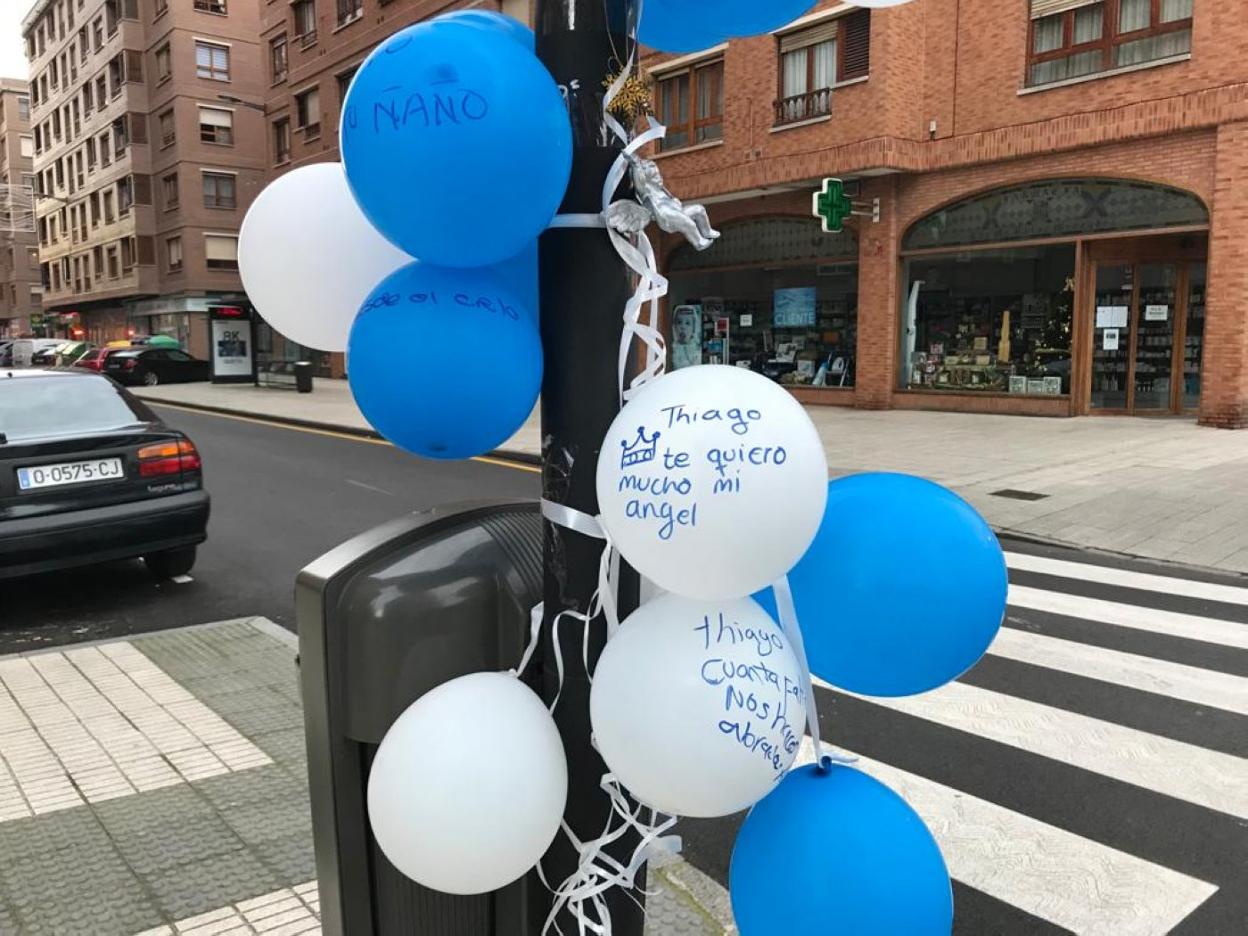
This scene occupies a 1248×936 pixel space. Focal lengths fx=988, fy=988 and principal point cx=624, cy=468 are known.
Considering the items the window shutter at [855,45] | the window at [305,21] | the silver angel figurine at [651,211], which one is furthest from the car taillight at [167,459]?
the window at [305,21]

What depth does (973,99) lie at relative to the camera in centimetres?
1656

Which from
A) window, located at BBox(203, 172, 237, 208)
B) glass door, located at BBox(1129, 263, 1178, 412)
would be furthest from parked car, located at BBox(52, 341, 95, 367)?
glass door, located at BBox(1129, 263, 1178, 412)

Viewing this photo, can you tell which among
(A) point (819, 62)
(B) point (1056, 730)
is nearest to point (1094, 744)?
(B) point (1056, 730)

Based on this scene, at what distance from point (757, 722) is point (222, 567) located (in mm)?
6488

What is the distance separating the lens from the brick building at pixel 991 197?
555 inches

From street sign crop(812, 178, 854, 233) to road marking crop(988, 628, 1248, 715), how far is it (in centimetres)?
1223

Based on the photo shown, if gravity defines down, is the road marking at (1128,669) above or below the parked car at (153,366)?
below

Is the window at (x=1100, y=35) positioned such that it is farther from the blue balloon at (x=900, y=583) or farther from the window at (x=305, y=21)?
the window at (x=305, y=21)

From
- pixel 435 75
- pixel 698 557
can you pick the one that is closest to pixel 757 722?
pixel 698 557

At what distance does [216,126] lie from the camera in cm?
4341

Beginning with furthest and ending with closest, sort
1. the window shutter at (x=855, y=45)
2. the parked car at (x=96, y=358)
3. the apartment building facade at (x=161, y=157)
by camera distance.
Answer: the apartment building facade at (x=161, y=157) < the parked car at (x=96, y=358) < the window shutter at (x=855, y=45)

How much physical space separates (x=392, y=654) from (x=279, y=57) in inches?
1542

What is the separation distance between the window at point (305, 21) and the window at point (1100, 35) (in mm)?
A: 25352

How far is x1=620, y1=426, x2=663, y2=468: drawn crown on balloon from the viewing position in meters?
1.31
